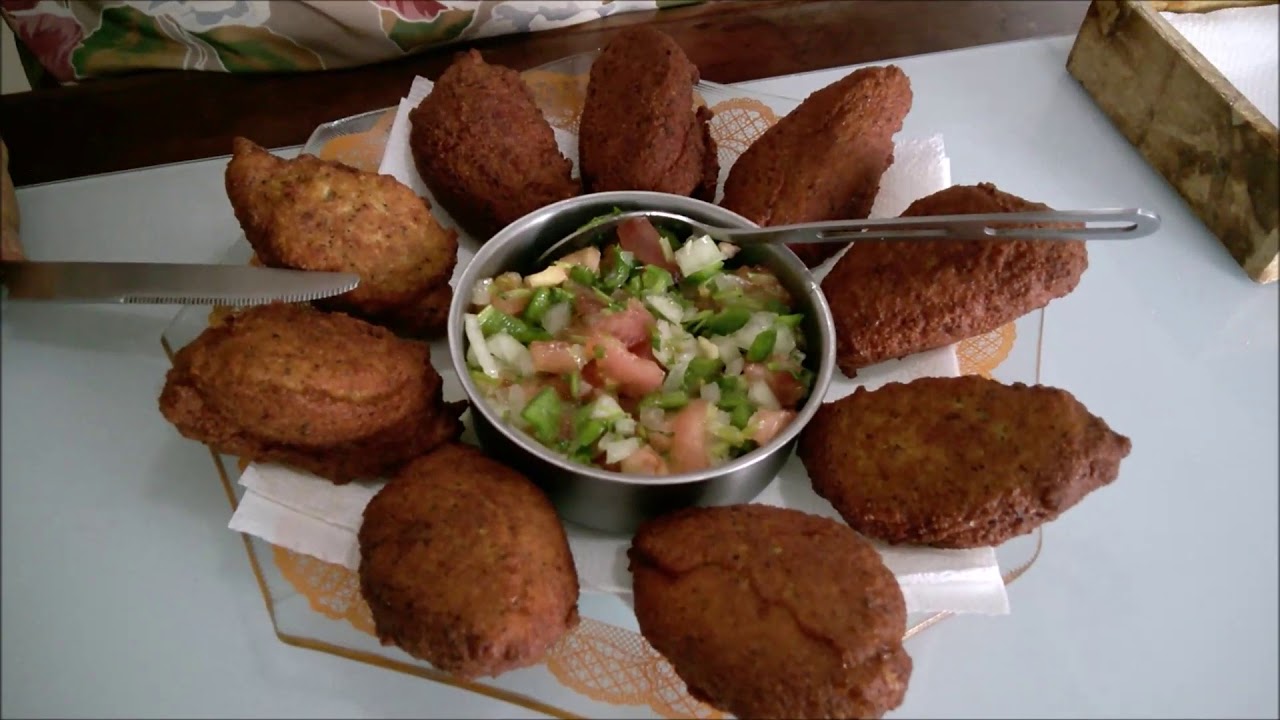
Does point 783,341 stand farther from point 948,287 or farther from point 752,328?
point 948,287

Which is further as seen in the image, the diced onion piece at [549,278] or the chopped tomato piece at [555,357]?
the diced onion piece at [549,278]

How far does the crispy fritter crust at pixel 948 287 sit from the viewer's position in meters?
1.72

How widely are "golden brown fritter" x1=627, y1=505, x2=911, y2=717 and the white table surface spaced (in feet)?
1.13

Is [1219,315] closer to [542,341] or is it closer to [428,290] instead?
[542,341]

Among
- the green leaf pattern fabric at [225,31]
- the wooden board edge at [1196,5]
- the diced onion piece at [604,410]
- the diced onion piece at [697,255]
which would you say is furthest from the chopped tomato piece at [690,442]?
the wooden board edge at [1196,5]

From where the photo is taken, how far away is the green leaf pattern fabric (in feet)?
8.22

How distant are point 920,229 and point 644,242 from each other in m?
0.54

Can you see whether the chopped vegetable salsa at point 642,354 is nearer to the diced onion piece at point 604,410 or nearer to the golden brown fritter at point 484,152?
the diced onion piece at point 604,410

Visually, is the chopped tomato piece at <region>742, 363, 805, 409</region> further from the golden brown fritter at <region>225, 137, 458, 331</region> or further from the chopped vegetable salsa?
the golden brown fritter at <region>225, 137, 458, 331</region>

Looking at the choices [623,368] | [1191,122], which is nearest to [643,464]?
[623,368]

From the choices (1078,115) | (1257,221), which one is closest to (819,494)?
(1257,221)

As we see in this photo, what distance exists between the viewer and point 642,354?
169cm

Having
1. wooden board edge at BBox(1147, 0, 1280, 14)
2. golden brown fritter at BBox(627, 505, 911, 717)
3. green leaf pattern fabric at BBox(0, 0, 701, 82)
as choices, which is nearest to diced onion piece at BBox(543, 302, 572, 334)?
golden brown fritter at BBox(627, 505, 911, 717)

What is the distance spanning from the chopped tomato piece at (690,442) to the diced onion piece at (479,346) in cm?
35
